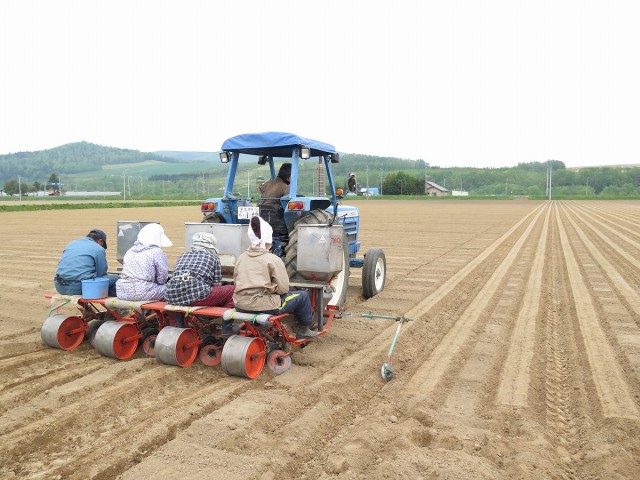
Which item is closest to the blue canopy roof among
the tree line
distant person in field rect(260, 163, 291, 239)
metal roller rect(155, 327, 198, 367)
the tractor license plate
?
distant person in field rect(260, 163, 291, 239)

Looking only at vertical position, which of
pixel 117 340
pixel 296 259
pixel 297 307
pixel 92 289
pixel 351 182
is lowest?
pixel 117 340

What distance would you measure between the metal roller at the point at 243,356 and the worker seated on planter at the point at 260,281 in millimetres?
316

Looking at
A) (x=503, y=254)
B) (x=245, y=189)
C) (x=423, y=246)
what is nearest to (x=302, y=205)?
(x=245, y=189)

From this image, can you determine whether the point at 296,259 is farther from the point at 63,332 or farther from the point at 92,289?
the point at 63,332

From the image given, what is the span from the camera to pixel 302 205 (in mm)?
6676

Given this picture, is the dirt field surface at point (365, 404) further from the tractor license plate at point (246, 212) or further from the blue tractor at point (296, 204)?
the tractor license plate at point (246, 212)

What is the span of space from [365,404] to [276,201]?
3.49 metres

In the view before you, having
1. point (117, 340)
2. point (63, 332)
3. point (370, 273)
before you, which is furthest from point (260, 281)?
point (370, 273)

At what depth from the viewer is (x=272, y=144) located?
6832mm

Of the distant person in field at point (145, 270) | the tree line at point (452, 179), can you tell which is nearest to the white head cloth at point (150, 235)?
the distant person in field at point (145, 270)

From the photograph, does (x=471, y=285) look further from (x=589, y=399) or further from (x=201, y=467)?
(x=201, y=467)

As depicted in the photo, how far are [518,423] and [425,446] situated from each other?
879 millimetres

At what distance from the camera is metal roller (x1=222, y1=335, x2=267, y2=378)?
4867 millimetres

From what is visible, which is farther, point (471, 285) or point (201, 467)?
point (471, 285)
